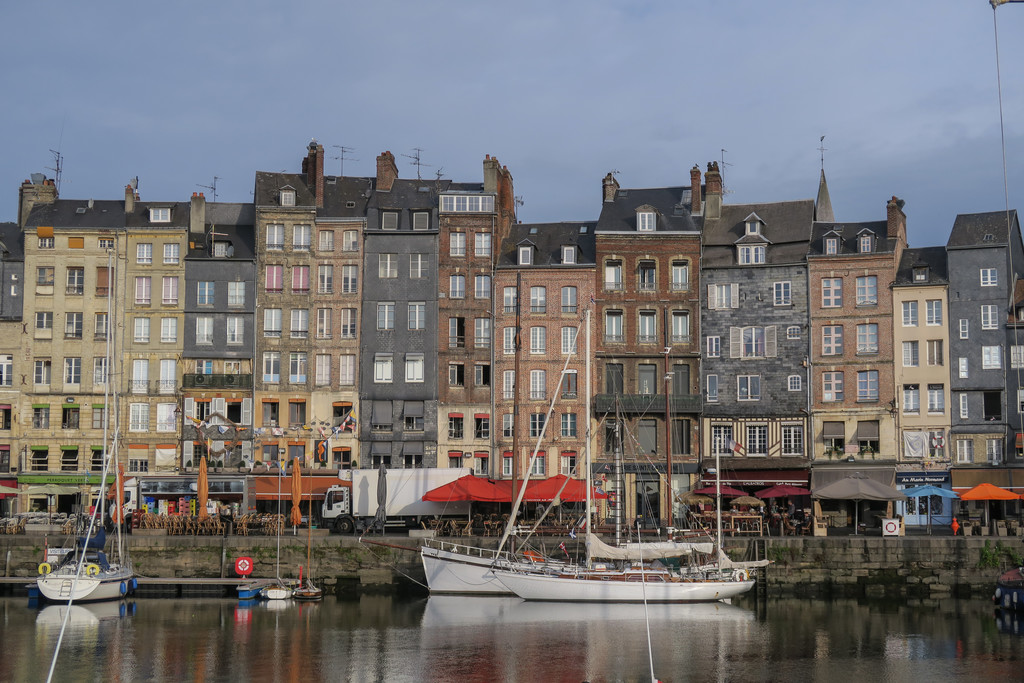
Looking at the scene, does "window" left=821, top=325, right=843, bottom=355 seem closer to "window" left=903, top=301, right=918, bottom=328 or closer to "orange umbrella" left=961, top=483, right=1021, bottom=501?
"window" left=903, top=301, right=918, bottom=328

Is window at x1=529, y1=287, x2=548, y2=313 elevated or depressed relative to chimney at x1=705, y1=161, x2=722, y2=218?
depressed

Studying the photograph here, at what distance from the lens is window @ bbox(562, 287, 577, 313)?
199ft

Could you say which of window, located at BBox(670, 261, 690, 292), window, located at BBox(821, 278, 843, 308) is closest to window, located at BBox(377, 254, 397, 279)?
window, located at BBox(670, 261, 690, 292)

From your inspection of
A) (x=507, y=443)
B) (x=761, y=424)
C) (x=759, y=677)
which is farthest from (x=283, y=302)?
(x=759, y=677)

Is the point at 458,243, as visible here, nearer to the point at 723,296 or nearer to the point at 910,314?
the point at 723,296

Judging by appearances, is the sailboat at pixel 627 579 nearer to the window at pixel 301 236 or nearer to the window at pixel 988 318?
the window at pixel 988 318

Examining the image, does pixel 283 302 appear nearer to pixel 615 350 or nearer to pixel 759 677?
pixel 615 350

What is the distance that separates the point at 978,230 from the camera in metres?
58.5

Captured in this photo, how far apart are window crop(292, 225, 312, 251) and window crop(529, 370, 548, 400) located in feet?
43.1

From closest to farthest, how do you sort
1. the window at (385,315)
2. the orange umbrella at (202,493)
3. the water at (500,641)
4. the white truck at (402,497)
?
the water at (500,641) → the orange umbrella at (202,493) → the white truck at (402,497) → the window at (385,315)

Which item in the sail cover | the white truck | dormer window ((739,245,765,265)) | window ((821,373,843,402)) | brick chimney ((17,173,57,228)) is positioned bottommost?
the sail cover

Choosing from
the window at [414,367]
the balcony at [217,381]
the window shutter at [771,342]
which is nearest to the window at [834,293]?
the window shutter at [771,342]

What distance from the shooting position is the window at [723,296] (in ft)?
199

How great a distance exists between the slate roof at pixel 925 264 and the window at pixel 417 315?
22.9 m
